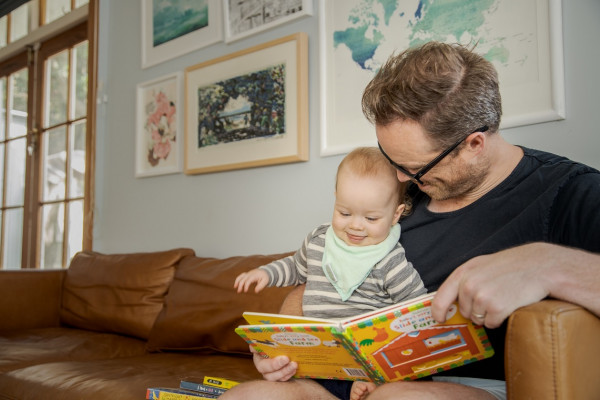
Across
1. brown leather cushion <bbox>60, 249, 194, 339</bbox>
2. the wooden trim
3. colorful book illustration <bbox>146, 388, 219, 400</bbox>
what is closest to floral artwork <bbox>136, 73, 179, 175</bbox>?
the wooden trim

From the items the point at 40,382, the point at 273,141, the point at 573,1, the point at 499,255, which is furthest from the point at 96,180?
the point at 499,255

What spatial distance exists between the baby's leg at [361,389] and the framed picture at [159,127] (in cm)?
208

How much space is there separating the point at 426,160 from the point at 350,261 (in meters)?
0.30

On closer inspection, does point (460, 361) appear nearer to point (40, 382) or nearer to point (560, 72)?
point (560, 72)

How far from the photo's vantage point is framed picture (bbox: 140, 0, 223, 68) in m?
2.94

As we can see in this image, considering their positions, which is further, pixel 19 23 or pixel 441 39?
pixel 19 23

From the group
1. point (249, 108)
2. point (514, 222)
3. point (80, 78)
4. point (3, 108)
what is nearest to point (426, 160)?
point (514, 222)

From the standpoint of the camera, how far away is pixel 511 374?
92 cm

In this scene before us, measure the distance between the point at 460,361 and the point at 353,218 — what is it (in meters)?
0.42

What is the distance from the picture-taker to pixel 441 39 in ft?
6.65

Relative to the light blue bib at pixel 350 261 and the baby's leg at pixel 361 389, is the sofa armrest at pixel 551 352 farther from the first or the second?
the light blue bib at pixel 350 261

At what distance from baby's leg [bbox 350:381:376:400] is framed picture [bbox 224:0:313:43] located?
1715 mm

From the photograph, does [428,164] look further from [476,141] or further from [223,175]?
[223,175]

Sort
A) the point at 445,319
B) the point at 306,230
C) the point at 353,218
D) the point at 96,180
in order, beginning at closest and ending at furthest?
the point at 445,319 < the point at 353,218 < the point at 306,230 < the point at 96,180
